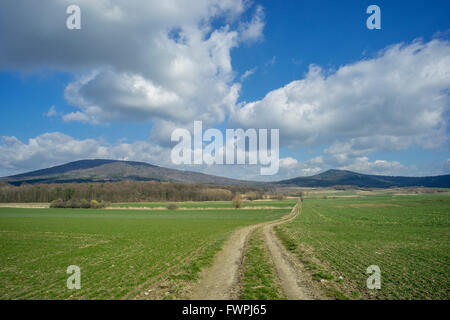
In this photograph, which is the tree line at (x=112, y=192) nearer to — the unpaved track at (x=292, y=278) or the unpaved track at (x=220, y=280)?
the unpaved track at (x=220, y=280)

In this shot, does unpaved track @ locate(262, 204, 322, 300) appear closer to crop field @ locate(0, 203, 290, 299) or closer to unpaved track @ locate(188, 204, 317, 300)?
unpaved track @ locate(188, 204, 317, 300)

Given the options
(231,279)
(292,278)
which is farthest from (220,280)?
(292,278)

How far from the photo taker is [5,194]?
501ft

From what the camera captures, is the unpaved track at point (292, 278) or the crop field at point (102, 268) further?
the crop field at point (102, 268)

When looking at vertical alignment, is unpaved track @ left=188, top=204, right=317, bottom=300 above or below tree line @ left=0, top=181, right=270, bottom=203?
above

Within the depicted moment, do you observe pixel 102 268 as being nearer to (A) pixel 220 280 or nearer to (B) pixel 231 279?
(A) pixel 220 280

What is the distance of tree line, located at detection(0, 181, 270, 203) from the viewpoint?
152m

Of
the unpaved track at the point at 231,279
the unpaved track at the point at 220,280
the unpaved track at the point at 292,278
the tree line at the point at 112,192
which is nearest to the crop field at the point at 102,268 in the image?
the unpaved track at the point at 220,280

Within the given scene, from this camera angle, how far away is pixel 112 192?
550ft

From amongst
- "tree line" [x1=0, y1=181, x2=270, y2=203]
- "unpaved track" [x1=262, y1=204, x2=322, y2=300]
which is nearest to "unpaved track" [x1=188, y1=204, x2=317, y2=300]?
"unpaved track" [x1=262, y1=204, x2=322, y2=300]

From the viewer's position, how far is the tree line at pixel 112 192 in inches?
5969

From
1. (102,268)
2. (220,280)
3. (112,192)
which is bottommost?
(112,192)

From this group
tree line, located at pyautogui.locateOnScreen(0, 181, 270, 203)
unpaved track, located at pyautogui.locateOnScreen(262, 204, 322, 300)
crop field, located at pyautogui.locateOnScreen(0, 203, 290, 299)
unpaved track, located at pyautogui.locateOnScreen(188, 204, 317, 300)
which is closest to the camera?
unpaved track, located at pyautogui.locateOnScreen(262, 204, 322, 300)
